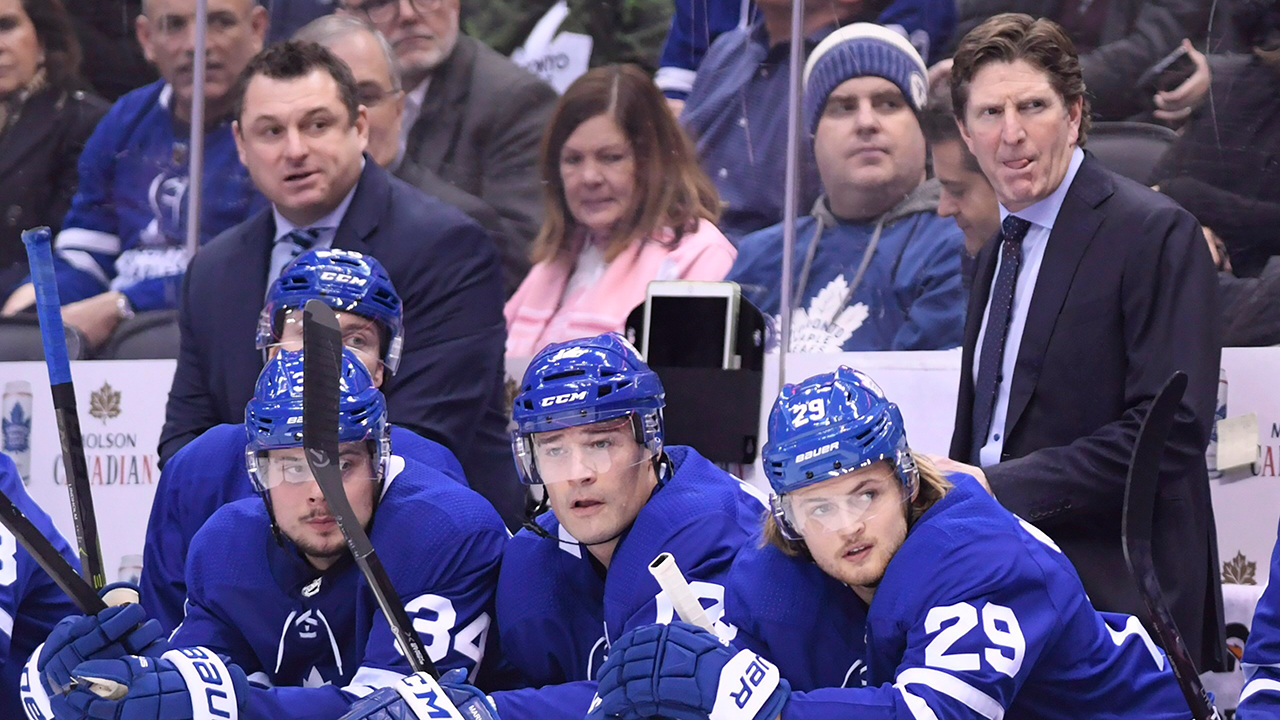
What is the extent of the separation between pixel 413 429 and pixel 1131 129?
188 centimetres

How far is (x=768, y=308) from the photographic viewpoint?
4125 millimetres

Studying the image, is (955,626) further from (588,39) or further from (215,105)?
(215,105)

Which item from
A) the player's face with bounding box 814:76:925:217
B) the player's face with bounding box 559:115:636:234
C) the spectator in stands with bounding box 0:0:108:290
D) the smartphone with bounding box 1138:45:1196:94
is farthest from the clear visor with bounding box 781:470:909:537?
the spectator in stands with bounding box 0:0:108:290

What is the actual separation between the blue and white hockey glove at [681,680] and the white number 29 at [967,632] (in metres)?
0.24

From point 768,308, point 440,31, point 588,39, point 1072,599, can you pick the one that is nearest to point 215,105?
point 440,31

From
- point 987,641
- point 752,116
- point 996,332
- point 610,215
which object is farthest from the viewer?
point 610,215

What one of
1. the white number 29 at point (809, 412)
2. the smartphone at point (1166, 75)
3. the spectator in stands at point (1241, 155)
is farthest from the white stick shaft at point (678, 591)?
the smartphone at point (1166, 75)

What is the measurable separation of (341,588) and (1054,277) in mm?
1463

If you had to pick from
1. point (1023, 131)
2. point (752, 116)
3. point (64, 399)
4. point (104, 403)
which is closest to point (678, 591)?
point (64, 399)

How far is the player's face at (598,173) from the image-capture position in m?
4.34

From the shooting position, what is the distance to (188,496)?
10.4 feet

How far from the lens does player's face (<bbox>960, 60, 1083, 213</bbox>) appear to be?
3.15 meters

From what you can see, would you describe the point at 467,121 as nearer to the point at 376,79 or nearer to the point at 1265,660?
the point at 376,79

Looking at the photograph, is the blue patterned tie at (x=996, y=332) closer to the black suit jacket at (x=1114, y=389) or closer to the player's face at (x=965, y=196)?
the black suit jacket at (x=1114, y=389)
